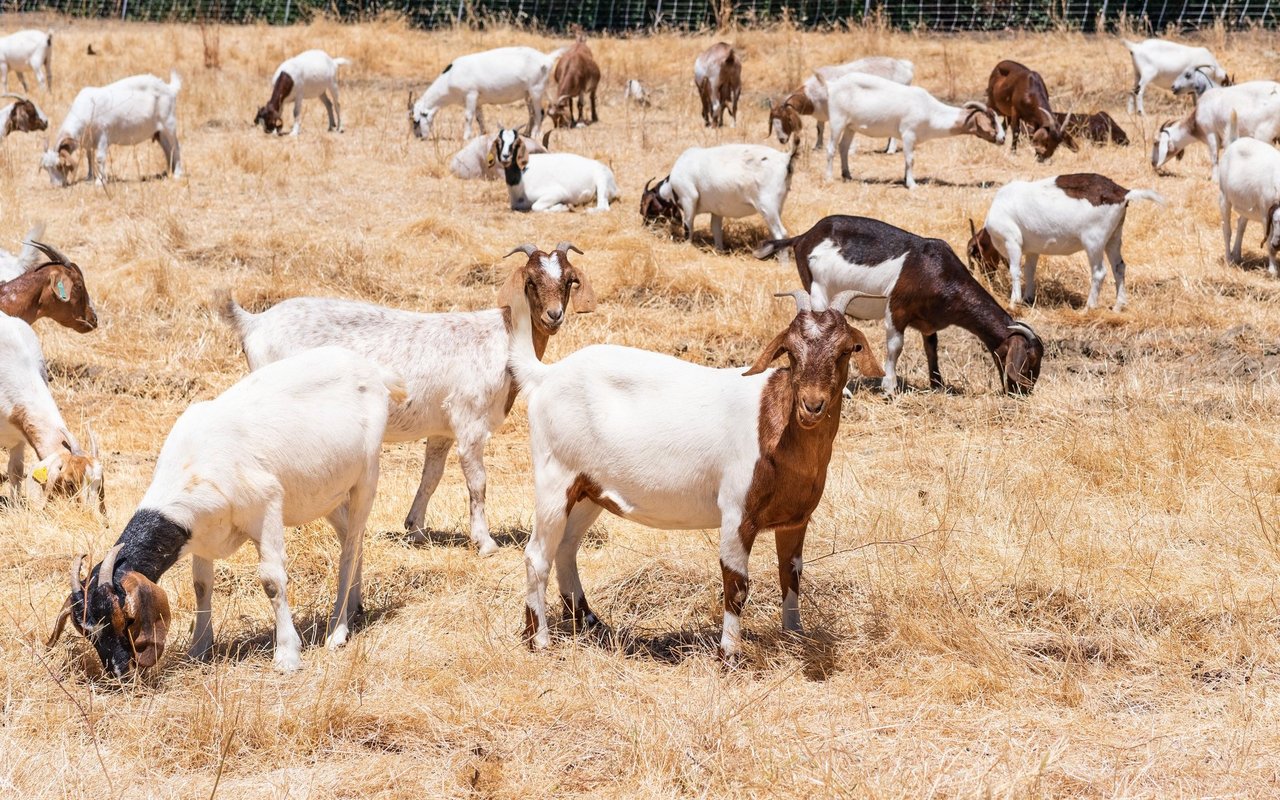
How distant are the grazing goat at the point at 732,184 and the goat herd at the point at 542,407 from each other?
0.10 feet

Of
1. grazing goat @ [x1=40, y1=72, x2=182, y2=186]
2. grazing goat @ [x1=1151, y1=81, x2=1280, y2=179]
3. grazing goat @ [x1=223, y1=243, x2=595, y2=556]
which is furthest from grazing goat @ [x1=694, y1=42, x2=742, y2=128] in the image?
grazing goat @ [x1=223, y1=243, x2=595, y2=556]

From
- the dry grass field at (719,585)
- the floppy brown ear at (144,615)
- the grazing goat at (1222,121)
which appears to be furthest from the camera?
the grazing goat at (1222,121)

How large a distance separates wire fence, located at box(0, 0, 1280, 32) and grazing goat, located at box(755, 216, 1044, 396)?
15.6m

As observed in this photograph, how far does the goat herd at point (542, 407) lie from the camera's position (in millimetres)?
5188

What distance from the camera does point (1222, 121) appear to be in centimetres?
1617

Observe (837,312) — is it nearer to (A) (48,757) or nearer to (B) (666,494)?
(B) (666,494)

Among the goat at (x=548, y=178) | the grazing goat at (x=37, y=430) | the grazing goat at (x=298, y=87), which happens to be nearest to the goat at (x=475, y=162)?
the goat at (x=548, y=178)

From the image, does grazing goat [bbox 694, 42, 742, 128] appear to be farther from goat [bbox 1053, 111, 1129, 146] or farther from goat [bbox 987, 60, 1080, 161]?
goat [bbox 1053, 111, 1129, 146]

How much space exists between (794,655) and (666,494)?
0.84m

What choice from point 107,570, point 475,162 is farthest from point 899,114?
point 107,570

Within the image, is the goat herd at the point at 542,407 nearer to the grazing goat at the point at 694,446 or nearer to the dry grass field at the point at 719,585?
the grazing goat at the point at 694,446

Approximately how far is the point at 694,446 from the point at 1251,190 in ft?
30.6

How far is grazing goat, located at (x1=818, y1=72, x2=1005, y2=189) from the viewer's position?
1630cm

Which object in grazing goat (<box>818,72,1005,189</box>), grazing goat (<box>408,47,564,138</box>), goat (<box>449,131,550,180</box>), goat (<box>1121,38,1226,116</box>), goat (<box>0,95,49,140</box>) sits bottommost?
goat (<box>0,95,49,140</box>)
